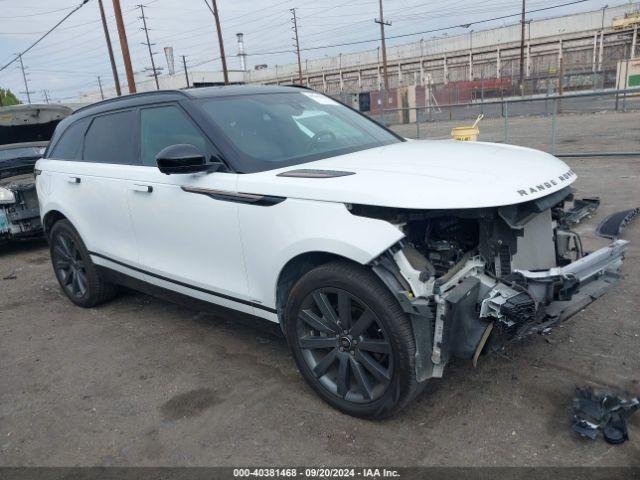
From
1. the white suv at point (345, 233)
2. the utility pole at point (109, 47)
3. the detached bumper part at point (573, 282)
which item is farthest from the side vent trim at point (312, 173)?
the utility pole at point (109, 47)

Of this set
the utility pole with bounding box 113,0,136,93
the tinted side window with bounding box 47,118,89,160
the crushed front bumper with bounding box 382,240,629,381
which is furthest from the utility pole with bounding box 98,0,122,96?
the crushed front bumper with bounding box 382,240,629,381

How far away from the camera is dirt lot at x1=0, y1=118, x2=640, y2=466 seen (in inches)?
107

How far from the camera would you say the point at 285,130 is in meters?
3.67

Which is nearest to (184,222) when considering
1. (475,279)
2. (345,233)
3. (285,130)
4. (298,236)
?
(285,130)

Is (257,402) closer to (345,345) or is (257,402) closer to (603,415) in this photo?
(345,345)

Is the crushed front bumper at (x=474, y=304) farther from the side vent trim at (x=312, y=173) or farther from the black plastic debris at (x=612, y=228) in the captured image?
the black plastic debris at (x=612, y=228)

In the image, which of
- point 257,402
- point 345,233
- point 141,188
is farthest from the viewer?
point 141,188

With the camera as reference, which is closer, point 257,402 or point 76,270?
A: point 257,402

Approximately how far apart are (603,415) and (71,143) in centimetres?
480

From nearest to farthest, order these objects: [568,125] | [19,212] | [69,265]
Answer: [69,265]
[19,212]
[568,125]

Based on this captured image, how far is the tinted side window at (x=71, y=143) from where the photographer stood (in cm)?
486

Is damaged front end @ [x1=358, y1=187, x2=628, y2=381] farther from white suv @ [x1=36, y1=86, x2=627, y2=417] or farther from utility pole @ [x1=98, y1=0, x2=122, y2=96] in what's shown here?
utility pole @ [x1=98, y1=0, x2=122, y2=96]

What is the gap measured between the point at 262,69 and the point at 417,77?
2596 centimetres

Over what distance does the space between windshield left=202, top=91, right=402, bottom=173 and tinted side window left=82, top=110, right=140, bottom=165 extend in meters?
0.87
